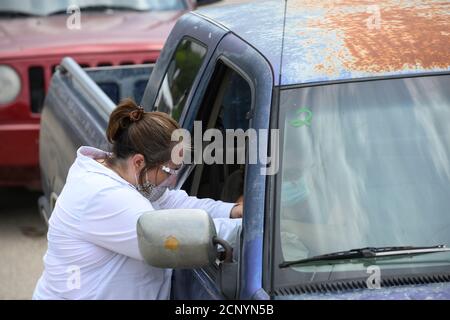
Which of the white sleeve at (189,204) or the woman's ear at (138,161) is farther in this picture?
the white sleeve at (189,204)

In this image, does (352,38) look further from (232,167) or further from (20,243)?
(20,243)

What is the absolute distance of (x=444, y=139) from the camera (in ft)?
10.7

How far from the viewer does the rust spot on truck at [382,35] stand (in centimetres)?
333

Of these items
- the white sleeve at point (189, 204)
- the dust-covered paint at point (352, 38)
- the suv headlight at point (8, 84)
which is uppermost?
the suv headlight at point (8, 84)

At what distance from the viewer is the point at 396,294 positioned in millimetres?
2855

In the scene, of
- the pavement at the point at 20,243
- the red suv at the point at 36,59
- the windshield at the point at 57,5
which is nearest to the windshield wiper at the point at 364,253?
the pavement at the point at 20,243

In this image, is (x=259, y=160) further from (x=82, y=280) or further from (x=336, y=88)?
(x=82, y=280)

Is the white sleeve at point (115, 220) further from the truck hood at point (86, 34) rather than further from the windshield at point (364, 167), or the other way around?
the truck hood at point (86, 34)

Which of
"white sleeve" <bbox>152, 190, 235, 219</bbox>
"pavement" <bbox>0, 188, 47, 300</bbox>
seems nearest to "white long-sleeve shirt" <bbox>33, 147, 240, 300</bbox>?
"white sleeve" <bbox>152, 190, 235, 219</bbox>

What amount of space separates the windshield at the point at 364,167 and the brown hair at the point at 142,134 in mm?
404

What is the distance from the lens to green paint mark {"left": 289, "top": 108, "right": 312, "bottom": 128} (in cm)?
323

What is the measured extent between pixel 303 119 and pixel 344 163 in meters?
0.19

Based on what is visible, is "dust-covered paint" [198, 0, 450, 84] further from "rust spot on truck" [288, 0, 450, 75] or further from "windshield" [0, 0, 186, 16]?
"windshield" [0, 0, 186, 16]

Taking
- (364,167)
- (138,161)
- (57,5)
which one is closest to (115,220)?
(138,161)
